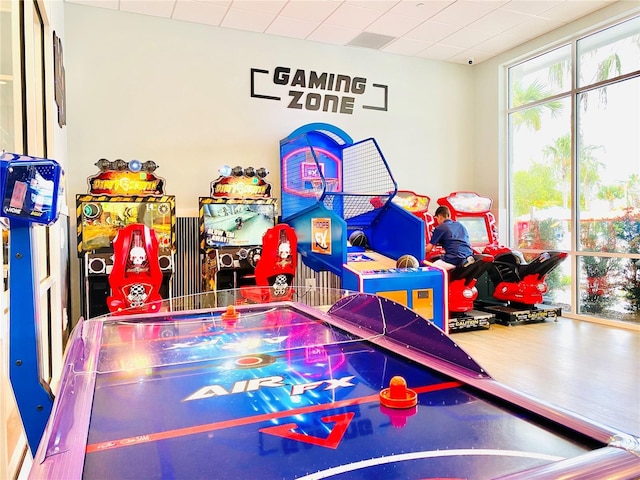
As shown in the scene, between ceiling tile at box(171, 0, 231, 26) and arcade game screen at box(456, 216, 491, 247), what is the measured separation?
13.3ft

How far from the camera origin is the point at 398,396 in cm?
135

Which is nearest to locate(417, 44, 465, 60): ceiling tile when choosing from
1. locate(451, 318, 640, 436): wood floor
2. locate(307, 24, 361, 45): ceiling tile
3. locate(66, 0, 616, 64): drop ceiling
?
locate(66, 0, 616, 64): drop ceiling

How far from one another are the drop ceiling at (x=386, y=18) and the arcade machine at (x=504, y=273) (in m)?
2.17

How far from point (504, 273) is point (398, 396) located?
5.36m

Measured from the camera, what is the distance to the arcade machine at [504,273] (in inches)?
235

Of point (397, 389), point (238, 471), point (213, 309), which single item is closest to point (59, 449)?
point (238, 471)

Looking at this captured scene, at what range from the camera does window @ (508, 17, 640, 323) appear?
5.79m

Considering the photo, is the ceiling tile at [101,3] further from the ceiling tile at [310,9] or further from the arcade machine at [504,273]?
the arcade machine at [504,273]

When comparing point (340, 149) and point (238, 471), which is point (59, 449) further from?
point (340, 149)

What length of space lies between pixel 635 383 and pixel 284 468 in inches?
143

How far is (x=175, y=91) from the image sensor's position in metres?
5.95

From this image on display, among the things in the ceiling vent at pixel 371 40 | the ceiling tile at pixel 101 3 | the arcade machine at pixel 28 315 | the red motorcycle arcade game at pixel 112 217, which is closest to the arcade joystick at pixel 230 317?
the arcade machine at pixel 28 315

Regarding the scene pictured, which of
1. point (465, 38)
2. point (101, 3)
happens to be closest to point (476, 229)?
point (465, 38)

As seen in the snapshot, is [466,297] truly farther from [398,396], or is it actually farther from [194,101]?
[398,396]
